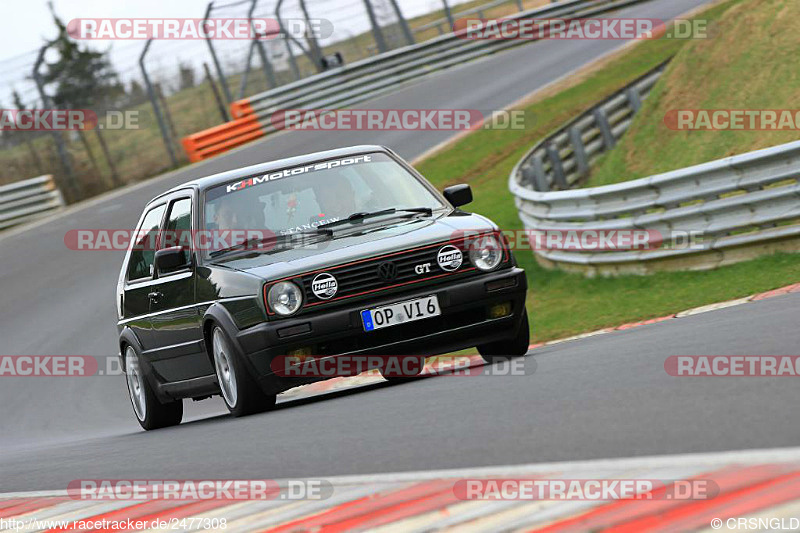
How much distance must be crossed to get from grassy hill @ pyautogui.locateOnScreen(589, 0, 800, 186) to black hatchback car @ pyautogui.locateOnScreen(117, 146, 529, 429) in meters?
7.44

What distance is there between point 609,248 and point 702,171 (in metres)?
1.87

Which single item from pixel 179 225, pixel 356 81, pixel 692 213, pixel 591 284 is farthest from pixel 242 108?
pixel 179 225

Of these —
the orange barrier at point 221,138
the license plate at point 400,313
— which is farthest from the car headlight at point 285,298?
the orange barrier at point 221,138

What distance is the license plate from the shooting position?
7.85m

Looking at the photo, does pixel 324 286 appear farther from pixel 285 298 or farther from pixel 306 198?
pixel 306 198

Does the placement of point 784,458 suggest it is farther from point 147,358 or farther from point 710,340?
point 147,358

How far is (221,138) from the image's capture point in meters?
30.9

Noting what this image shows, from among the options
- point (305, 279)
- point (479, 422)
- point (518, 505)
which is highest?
point (518, 505)

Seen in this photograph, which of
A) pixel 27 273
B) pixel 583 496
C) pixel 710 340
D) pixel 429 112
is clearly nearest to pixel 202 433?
pixel 710 340

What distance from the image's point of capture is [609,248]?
13.9 m

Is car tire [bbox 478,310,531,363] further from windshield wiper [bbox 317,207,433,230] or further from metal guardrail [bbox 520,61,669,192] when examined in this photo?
metal guardrail [bbox 520,61,669,192]

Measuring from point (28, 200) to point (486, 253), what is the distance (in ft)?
68.9

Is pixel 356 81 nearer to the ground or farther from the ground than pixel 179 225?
nearer to the ground

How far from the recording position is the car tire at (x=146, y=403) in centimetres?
970
